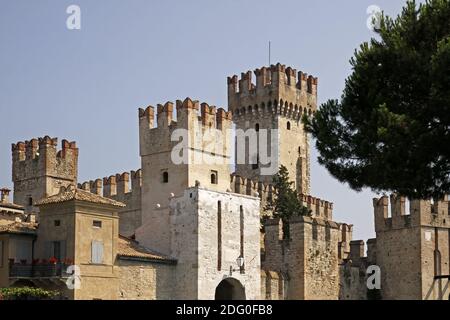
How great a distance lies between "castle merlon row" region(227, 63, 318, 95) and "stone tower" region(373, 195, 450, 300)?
18.0m

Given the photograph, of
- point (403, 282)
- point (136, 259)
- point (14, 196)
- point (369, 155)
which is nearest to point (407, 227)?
point (403, 282)

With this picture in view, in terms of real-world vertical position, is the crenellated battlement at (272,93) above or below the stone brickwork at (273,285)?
above

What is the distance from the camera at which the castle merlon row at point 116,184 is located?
4584cm

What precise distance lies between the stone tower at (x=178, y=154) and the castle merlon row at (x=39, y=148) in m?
5.89

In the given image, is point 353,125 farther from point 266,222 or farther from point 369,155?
point 266,222

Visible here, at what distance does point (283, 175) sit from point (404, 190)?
29.3 metres

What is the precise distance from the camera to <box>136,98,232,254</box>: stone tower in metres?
40.3

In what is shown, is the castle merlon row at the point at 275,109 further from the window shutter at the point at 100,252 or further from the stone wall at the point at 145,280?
the window shutter at the point at 100,252

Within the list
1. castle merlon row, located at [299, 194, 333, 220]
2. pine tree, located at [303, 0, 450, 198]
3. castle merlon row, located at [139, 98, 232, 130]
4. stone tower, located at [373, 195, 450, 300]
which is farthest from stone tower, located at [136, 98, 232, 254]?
pine tree, located at [303, 0, 450, 198]

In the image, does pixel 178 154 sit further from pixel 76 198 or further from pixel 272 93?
pixel 272 93

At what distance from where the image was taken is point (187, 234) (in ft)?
123

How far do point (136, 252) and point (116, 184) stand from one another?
37.8 feet

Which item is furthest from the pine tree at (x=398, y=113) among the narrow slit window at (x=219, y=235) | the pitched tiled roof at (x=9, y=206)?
the pitched tiled roof at (x=9, y=206)

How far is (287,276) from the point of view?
41.1 metres
